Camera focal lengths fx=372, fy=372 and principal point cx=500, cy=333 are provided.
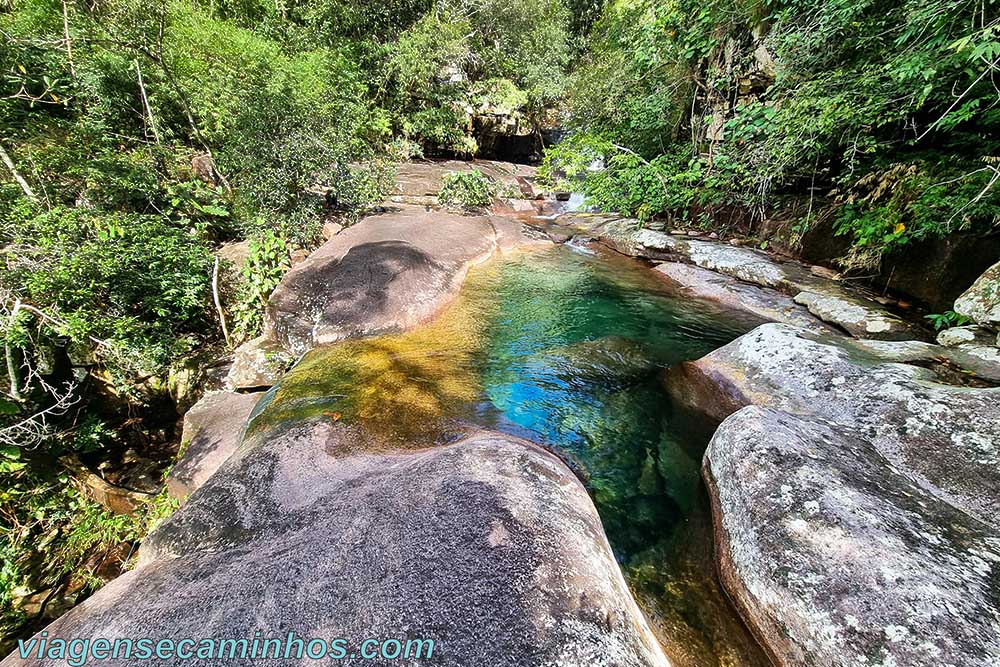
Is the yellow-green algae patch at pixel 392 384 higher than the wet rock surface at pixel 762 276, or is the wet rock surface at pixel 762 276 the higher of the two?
the wet rock surface at pixel 762 276

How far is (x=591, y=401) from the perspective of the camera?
4.74 metres

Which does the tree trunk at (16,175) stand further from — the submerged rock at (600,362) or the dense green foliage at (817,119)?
the dense green foliage at (817,119)

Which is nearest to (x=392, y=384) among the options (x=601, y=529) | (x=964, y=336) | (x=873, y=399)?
(x=601, y=529)

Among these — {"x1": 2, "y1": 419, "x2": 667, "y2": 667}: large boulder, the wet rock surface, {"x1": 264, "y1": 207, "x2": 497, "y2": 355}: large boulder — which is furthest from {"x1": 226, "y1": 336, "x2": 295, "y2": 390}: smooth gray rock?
the wet rock surface

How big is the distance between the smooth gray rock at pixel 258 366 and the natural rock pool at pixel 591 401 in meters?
0.60

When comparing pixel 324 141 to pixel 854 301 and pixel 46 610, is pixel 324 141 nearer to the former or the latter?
pixel 46 610

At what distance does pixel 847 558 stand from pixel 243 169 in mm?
10792

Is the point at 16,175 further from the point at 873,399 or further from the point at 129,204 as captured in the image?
the point at 873,399

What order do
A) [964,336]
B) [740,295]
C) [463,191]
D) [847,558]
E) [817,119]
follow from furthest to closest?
[463,191] < [740,295] < [817,119] < [964,336] < [847,558]

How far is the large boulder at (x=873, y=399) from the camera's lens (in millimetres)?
2885

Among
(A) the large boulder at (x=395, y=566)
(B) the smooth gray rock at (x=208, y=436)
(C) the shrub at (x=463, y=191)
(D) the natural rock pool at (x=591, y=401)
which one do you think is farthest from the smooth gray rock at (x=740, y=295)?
(B) the smooth gray rock at (x=208, y=436)

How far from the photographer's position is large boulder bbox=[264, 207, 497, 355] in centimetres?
577

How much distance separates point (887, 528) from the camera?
8.16ft

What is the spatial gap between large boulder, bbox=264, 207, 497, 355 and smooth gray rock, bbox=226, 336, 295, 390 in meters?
0.19
